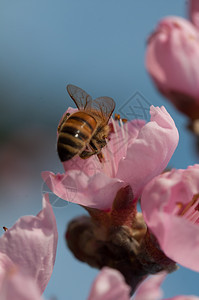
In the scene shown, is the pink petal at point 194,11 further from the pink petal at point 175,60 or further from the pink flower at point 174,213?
the pink flower at point 174,213

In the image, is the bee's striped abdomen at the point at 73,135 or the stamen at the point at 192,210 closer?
the stamen at the point at 192,210

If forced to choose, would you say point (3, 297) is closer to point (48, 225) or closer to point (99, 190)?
point (48, 225)

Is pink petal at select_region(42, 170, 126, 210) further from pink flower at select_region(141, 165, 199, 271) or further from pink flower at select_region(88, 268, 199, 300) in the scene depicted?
pink flower at select_region(88, 268, 199, 300)

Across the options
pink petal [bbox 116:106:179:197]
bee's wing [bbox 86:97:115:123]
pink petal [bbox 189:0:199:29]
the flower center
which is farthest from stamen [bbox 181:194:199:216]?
pink petal [bbox 189:0:199:29]

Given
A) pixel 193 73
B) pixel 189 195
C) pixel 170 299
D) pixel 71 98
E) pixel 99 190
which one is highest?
pixel 71 98

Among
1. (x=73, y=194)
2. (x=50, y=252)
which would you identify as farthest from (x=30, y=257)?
(x=73, y=194)

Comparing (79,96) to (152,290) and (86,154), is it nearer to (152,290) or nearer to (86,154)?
(86,154)

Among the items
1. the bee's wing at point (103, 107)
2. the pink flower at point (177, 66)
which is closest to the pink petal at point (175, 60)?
the pink flower at point (177, 66)

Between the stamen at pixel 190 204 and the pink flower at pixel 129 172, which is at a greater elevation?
the pink flower at pixel 129 172
